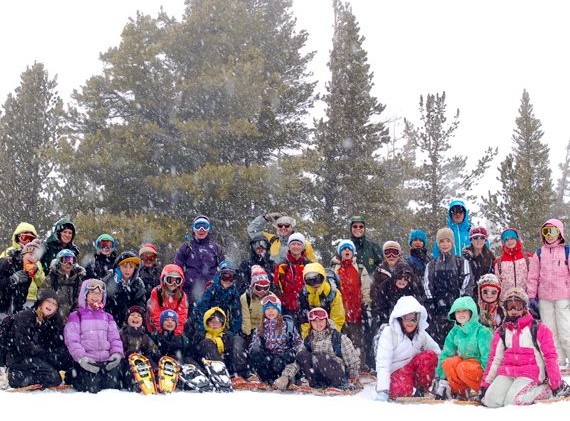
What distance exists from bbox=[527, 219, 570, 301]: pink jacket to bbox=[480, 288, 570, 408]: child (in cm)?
179

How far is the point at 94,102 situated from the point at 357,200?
9.09 m

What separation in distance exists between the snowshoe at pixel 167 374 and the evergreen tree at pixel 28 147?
1670 cm

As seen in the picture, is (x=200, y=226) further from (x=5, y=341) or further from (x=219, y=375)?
(x=5, y=341)

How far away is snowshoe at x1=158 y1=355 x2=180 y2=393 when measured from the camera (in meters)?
8.09

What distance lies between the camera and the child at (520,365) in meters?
7.27

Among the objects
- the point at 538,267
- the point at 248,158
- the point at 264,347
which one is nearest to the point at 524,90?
the point at 248,158

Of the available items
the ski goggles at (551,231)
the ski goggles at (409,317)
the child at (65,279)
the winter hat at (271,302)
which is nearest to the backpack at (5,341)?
the child at (65,279)

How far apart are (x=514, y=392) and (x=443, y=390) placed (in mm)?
821

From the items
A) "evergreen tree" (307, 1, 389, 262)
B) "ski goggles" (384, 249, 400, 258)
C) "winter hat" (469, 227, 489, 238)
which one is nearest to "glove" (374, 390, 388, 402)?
"ski goggles" (384, 249, 400, 258)

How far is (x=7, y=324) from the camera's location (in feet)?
26.9

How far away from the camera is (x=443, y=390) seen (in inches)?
306

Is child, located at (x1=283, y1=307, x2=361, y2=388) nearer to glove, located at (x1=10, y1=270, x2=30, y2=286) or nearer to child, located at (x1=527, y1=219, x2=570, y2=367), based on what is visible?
child, located at (x1=527, y1=219, x2=570, y2=367)

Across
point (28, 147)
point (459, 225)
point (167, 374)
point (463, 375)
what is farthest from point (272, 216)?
point (28, 147)

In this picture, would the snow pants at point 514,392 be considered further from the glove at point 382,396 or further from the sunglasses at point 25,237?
the sunglasses at point 25,237
